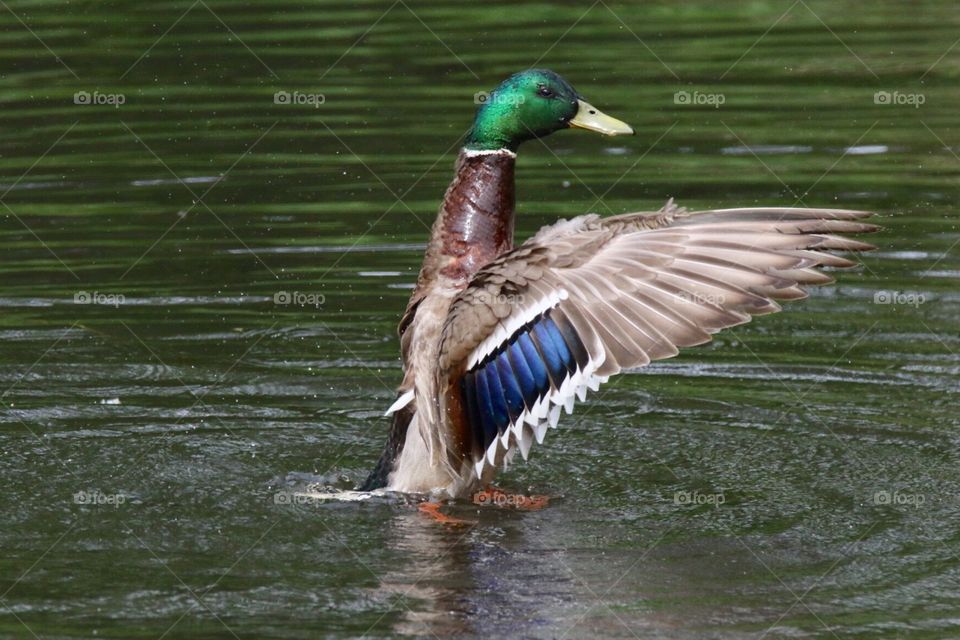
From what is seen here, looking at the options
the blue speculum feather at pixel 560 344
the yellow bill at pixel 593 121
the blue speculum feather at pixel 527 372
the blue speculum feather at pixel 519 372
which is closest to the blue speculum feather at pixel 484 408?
the blue speculum feather at pixel 519 372

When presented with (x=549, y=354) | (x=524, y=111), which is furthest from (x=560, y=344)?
(x=524, y=111)

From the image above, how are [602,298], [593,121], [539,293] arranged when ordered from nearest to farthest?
[602,298], [539,293], [593,121]

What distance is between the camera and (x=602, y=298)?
6324 mm

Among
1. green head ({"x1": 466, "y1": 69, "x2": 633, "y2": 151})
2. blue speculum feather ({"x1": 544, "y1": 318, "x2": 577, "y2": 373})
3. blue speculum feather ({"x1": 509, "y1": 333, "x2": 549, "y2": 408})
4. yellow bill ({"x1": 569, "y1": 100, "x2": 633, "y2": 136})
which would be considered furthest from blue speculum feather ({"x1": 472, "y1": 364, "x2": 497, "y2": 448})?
yellow bill ({"x1": 569, "y1": 100, "x2": 633, "y2": 136})

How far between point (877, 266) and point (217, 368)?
12.5ft

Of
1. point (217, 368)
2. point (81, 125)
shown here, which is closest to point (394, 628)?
point (217, 368)

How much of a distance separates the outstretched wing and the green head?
75cm

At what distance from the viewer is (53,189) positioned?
11.5m

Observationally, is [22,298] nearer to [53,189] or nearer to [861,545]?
[53,189]

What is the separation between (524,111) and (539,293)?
118cm

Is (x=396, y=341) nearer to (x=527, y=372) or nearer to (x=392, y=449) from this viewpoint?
(x=392, y=449)

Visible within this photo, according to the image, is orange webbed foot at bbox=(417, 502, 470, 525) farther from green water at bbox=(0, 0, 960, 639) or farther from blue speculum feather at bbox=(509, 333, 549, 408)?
blue speculum feather at bbox=(509, 333, 549, 408)

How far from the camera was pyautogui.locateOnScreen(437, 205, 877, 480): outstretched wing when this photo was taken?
6.11m

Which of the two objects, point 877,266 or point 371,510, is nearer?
point 371,510
